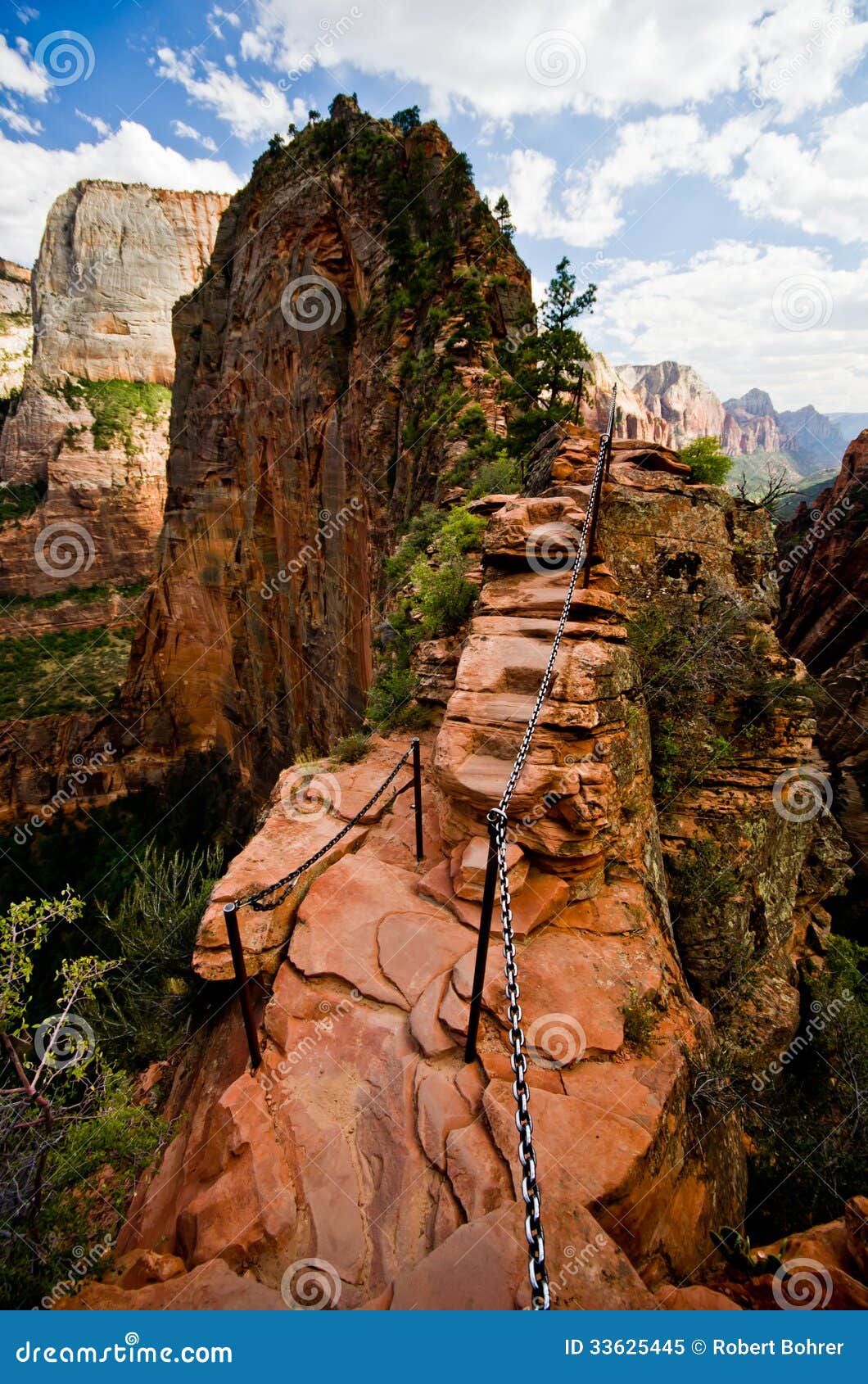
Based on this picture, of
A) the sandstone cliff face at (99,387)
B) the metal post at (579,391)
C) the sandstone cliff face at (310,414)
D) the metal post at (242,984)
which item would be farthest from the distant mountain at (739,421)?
the metal post at (242,984)

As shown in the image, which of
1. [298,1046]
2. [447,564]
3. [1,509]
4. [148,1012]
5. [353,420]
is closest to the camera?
[298,1046]

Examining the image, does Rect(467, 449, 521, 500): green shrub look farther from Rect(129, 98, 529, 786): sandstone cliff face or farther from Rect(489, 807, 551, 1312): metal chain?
Rect(489, 807, 551, 1312): metal chain

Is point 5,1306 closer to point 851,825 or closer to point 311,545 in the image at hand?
point 851,825

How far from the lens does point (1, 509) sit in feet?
160

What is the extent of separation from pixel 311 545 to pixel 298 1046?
19.5 m

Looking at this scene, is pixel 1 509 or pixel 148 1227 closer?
pixel 148 1227

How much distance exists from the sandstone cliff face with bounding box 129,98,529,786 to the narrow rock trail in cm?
985

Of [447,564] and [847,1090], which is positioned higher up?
[447,564]

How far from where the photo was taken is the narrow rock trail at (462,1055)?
2611 mm

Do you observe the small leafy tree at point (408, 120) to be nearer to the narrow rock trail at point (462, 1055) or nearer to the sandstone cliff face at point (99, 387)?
the narrow rock trail at point (462, 1055)

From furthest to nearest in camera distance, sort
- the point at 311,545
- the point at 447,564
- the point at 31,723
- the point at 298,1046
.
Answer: the point at 31,723, the point at 311,545, the point at 447,564, the point at 298,1046

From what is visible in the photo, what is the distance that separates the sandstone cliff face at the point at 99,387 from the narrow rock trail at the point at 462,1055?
5402cm

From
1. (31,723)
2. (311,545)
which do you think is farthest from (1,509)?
(311,545)

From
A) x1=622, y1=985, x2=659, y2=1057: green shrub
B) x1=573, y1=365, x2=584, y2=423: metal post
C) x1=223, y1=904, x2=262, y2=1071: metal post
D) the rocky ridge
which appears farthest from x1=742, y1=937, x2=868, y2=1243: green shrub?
x1=573, y1=365, x2=584, y2=423: metal post
